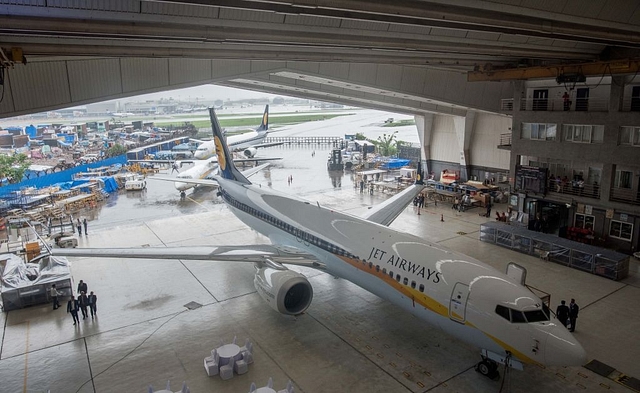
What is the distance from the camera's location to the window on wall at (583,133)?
87.8ft

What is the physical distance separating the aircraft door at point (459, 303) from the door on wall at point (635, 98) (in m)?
19.6

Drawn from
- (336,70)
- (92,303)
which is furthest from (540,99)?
(92,303)

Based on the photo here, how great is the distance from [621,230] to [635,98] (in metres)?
7.71

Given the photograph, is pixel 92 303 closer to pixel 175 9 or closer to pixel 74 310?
pixel 74 310

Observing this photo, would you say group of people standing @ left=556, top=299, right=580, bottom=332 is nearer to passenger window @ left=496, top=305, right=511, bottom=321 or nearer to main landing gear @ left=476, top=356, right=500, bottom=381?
main landing gear @ left=476, top=356, right=500, bottom=381

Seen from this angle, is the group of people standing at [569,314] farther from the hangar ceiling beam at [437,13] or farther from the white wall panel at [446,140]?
the white wall panel at [446,140]

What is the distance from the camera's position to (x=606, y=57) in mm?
24875

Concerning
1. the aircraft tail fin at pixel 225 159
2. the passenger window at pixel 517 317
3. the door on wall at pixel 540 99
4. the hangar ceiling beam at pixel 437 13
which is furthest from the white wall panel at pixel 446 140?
the passenger window at pixel 517 317

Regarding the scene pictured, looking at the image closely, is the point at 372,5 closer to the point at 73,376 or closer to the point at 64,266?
→ the point at 73,376

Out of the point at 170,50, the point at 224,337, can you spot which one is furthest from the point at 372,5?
→ the point at 224,337

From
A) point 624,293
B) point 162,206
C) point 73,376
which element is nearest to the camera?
point 73,376

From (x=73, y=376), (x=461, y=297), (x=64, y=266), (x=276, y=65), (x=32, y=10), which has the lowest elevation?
(x=73, y=376)

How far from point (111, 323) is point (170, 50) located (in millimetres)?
11479

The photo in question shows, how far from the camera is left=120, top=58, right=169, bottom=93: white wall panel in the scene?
20531 mm
